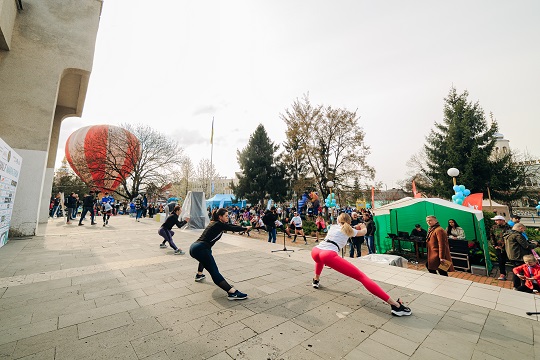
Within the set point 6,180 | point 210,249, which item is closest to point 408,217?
point 210,249

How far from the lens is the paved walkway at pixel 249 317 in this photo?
253 cm

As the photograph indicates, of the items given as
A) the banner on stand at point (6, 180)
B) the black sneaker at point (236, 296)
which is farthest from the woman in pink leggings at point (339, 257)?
the banner on stand at point (6, 180)

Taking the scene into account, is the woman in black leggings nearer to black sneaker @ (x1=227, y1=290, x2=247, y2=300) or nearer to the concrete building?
black sneaker @ (x1=227, y1=290, x2=247, y2=300)

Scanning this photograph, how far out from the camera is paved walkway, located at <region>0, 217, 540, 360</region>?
2527mm

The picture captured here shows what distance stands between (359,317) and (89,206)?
59.1 ft

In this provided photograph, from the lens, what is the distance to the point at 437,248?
553 cm

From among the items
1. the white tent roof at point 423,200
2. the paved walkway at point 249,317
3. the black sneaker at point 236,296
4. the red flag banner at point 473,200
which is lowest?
the paved walkway at point 249,317

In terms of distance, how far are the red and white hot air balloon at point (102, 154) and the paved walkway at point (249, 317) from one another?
26.8m

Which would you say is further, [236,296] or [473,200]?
[473,200]

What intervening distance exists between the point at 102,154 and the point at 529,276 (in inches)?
1411

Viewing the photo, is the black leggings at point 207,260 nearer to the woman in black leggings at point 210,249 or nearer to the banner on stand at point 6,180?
the woman in black leggings at point 210,249

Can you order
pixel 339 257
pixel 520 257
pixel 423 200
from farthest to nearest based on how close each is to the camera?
1. pixel 423 200
2. pixel 520 257
3. pixel 339 257

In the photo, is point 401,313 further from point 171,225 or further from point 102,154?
point 102,154

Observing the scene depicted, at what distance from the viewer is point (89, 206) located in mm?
15156
